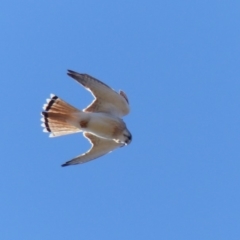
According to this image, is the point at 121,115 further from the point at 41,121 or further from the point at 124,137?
the point at 41,121

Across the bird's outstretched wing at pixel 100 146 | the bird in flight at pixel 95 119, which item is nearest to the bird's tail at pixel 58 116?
the bird in flight at pixel 95 119

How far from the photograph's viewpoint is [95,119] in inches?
529

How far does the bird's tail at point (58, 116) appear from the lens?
1347 centimetres

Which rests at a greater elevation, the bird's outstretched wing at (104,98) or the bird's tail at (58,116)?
the bird's outstretched wing at (104,98)

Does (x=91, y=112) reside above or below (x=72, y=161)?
above

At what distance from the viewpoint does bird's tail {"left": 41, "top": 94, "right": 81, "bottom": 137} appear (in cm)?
1347

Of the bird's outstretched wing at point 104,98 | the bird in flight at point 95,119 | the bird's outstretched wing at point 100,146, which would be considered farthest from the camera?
the bird's outstretched wing at point 100,146

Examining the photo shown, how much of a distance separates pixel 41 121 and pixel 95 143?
103 cm

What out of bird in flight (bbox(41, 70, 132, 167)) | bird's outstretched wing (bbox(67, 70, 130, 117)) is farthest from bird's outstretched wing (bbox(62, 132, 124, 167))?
bird's outstretched wing (bbox(67, 70, 130, 117))

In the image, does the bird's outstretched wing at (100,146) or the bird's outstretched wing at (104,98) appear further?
the bird's outstretched wing at (100,146)

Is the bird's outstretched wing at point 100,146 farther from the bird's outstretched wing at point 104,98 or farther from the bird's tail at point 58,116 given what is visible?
the bird's outstretched wing at point 104,98

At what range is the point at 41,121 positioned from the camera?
13.6 m

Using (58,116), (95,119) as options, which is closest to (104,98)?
(95,119)

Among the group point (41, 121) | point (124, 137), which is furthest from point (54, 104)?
point (124, 137)
